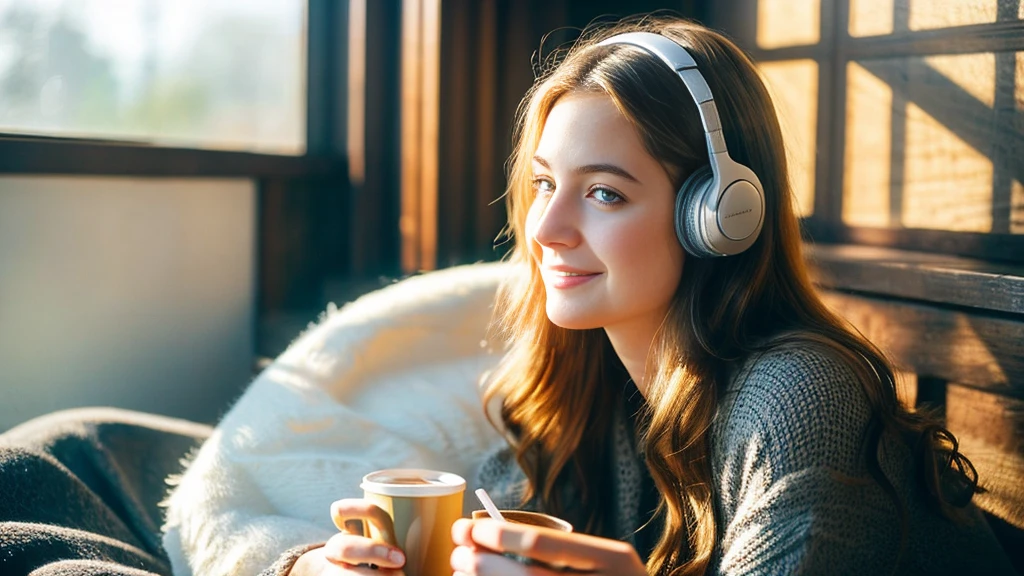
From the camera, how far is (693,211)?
109 centimetres

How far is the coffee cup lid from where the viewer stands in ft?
3.01

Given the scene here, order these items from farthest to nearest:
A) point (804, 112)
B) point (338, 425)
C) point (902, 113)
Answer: point (804, 112) < point (902, 113) < point (338, 425)

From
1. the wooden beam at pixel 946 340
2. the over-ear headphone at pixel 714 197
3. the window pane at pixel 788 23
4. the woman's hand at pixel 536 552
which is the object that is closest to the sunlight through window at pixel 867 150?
the window pane at pixel 788 23

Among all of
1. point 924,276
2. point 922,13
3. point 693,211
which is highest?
point 922,13

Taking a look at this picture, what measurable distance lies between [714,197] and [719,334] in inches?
7.5

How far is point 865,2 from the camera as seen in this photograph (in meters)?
1.69

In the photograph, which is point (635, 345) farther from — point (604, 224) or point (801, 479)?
point (801, 479)

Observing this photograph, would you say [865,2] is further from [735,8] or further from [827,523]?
[827,523]

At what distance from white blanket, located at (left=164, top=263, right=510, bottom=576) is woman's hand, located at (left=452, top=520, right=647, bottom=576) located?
1.58ft

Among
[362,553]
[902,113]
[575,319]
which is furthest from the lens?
[902,113]

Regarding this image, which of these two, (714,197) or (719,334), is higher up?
(714,197)

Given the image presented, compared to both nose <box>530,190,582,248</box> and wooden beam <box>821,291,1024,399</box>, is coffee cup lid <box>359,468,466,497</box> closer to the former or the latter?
Result: nose <box>530,190,582,248</box>

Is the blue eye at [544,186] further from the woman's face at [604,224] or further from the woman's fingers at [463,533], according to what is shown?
the woman's fingers at [463,533]

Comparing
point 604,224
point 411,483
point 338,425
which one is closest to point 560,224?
point 604,224
